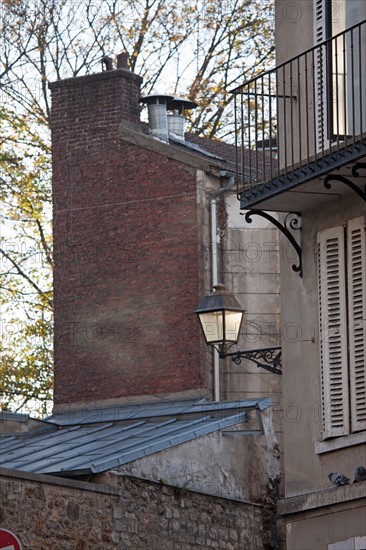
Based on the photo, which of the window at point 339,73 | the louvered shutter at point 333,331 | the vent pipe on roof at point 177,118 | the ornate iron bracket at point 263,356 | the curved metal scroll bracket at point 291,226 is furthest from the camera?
the vent pipe on roof at point 177,118

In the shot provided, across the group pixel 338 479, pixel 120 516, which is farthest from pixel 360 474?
pixel 120 516

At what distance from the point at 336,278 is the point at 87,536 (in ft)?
19.4

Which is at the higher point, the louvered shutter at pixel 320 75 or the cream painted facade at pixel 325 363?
the louvered shutter at pixel 320 75

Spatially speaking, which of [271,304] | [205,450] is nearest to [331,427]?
[205,450]

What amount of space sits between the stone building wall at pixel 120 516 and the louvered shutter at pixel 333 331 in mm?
4853

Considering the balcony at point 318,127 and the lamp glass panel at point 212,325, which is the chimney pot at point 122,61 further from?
the balcony at point 318,127

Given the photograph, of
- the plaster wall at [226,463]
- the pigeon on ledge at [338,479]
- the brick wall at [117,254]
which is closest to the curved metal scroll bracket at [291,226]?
the pigeon on ledge at [338,479]

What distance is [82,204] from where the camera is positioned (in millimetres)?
28062

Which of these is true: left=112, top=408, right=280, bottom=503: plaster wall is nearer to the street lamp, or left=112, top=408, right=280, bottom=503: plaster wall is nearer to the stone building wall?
the stone building wall

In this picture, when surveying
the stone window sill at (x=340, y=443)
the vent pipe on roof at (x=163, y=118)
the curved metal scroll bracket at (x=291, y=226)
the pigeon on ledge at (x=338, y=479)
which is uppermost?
the vent pipe on roof at (x=163, y=118)

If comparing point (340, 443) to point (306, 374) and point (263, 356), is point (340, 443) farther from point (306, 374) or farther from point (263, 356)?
point (263, 356)

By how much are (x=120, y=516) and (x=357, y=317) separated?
6.26 metres

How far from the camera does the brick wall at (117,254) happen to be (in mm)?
26469

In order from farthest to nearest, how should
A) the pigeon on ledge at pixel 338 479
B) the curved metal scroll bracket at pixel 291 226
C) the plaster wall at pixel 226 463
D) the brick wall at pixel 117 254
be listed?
the brick wall at pixel 117 254, the plaster wall at pixel 226 463, the curved metal scroll bracket at pixel 291 226, the pigeon on ledge at pixel 338 479
